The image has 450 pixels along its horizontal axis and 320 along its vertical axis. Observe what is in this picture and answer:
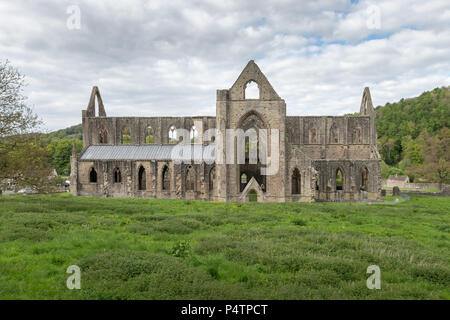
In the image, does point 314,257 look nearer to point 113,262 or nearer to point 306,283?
point 306,283

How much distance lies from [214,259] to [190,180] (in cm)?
2833

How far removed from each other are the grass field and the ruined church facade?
606 inches

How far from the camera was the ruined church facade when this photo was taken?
3131cm

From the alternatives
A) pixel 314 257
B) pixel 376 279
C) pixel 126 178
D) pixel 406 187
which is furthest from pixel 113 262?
pixel 406 187

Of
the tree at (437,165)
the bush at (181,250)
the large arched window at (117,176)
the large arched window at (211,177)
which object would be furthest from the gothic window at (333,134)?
the bush at (181,250)

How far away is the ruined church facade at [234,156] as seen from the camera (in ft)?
103

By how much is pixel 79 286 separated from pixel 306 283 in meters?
5.58

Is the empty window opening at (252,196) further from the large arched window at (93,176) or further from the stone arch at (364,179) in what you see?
the large arched window at (93,176)

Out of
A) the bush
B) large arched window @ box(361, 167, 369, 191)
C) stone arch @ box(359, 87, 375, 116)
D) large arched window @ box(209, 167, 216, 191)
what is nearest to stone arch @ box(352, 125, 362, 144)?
stone arch @ box(359, 87, 375, 116)

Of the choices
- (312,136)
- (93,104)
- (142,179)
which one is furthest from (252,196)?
(93,104)

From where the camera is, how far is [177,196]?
117 feet

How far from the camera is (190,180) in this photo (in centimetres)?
3775

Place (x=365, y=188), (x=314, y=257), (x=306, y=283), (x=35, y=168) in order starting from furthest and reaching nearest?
(x=365, y=188) < (x=35, y=168) < (x=314, y=257) < (x=306, y=283)

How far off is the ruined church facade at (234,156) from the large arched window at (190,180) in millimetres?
117
